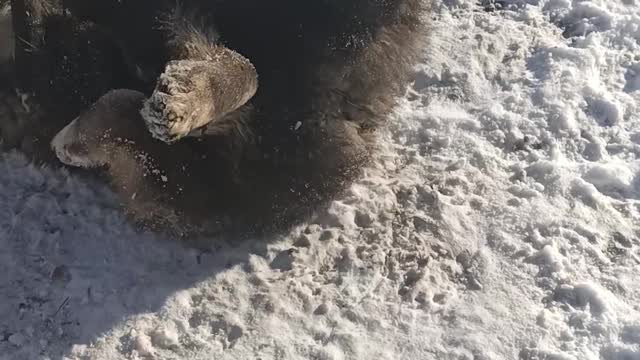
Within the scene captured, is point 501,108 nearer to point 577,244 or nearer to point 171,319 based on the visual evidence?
point 577,244

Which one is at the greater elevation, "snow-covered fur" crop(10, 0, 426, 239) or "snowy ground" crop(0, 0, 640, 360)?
"snow-covered fur" crop(10, 0, 426, 239)

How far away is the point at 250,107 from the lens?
11.0 feet

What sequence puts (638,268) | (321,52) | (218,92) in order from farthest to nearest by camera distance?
(638,268) → (321,52) → (218,92)

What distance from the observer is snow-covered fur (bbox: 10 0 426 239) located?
3.21 metres

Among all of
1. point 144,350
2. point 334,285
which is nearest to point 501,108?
point 334,285

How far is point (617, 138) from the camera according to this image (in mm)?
4652

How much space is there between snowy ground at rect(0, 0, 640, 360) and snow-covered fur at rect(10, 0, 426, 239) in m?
0.45

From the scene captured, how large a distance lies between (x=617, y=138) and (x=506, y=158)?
73 centimetres

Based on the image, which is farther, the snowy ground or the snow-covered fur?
the snowy ground

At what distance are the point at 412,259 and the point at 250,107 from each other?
1.34 m

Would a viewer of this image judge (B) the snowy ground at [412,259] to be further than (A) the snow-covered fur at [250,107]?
Yes

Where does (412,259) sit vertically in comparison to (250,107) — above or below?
below

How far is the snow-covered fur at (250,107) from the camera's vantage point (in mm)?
3213

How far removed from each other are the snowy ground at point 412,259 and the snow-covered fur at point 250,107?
0.45 metres
